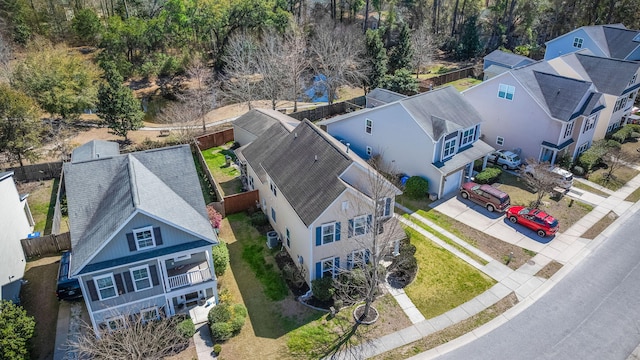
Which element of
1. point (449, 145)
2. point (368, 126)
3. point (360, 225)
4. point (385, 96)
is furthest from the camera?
point (385, 96)

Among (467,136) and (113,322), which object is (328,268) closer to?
(113,322)

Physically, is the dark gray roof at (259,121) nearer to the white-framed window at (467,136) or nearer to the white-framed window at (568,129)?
the white-framed window at (467,136)

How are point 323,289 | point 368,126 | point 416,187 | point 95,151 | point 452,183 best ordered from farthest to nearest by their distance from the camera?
point 368,126 < point 452,183 < point 416,187 < point 95,151 < point 323,289

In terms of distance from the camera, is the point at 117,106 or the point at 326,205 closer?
the point at 326,205

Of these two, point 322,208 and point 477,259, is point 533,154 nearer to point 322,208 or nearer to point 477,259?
point 477,259

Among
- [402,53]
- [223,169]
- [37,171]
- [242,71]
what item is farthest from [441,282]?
[402,53]

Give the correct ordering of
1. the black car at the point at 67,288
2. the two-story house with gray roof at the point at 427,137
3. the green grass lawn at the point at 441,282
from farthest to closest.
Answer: the two-story house with gray roof at the point at 427,137, the green grass lawn at the point at 441,282, the black car at the point at 67,288

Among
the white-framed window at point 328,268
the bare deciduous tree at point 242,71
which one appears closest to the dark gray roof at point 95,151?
the bare deciduous tree at point 242,71
